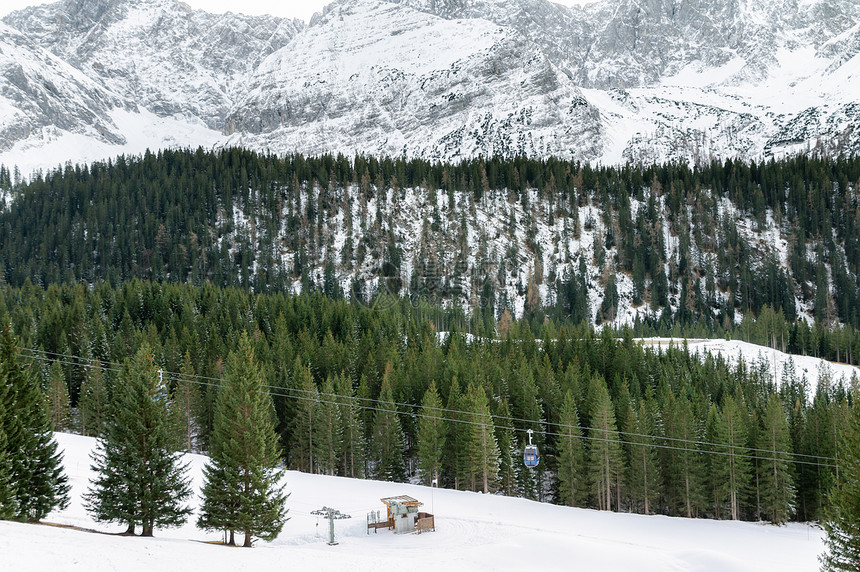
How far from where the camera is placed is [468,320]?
144m

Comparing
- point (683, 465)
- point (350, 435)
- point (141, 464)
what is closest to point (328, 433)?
point (350, 435)

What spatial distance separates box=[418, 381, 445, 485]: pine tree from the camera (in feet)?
197

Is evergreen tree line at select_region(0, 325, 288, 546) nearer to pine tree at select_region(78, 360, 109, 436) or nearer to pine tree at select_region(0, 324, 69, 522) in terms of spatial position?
pine tree at select_region(0, 324, 69, 522)

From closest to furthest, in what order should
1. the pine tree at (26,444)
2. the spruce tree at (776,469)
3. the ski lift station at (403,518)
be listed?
the pine tree at (26,444) < the ski lift station at (403,518) < the spruce tree at (776,469)

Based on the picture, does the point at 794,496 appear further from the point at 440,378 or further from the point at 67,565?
the point at 67,565

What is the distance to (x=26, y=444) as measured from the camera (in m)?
31.5

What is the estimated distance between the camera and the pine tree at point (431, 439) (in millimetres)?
59906

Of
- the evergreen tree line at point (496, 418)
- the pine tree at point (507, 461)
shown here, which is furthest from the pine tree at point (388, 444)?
the pine tree at point (507, 461)

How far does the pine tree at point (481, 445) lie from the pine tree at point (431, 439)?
274cm

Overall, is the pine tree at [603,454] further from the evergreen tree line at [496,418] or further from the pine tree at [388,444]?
the pine tree at [388,444]

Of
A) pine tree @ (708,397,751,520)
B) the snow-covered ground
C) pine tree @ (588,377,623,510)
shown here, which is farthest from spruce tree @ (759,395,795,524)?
the snow-covered ground

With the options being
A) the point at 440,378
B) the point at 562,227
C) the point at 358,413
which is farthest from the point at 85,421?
the point at 562,227

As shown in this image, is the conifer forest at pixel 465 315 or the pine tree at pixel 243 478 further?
the conifer forest at pixel 465 315

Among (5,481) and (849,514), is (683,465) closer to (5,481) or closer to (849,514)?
(849,514)
